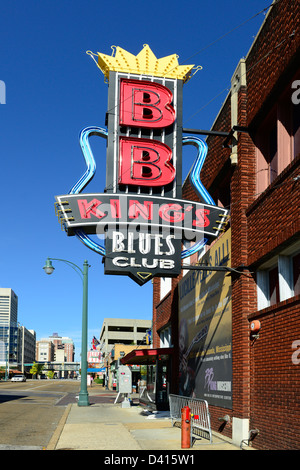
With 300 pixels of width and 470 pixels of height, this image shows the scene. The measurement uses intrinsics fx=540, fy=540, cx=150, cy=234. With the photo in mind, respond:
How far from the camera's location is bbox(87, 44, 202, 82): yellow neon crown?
1627 cm

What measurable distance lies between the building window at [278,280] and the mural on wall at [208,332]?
64.2 inches

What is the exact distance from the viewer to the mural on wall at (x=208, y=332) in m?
15.2

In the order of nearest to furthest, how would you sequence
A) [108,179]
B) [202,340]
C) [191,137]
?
[108,179] → [191,137] → [202,340]

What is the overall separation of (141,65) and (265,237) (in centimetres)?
718

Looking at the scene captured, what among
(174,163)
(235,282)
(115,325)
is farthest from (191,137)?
(115,325)

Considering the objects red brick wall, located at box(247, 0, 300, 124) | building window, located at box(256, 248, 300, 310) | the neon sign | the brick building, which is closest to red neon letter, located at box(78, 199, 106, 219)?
the neon sign

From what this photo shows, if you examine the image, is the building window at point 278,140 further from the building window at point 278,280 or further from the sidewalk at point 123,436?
→ the sidewalk at point 123,436

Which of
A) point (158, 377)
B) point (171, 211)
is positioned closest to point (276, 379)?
point (171, 211)

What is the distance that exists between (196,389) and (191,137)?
863 cm

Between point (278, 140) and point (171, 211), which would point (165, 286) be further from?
point (278, 140)
